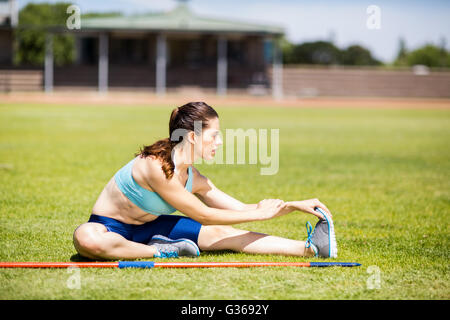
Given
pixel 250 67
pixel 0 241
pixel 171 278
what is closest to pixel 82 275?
pixel 171 278

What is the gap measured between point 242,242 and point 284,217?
1943 millimetres

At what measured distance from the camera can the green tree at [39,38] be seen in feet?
178

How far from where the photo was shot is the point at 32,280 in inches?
150

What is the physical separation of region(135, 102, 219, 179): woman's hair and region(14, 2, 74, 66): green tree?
1629 inches

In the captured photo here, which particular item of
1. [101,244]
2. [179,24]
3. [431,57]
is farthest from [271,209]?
[431,57]

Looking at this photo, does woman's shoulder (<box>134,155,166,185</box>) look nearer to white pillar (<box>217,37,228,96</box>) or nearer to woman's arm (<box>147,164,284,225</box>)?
woman's arm (<box>147,164,284,225</box>)

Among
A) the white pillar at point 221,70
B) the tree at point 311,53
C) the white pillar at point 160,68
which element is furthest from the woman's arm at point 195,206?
the tree at point 311,53

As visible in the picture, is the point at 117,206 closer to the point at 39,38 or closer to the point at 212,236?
the point at 212,236

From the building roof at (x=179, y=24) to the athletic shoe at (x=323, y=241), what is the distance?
34.4 m

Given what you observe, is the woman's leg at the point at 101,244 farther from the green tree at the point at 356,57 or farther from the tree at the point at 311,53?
the green tree at the point at 356,57

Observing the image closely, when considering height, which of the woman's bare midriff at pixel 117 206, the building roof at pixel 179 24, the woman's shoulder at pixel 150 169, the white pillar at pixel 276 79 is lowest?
the woman's bare midriff at pixel 117 206

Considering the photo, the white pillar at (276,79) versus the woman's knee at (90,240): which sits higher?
the white pillar at (276,79)

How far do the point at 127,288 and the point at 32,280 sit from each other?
0.70m
